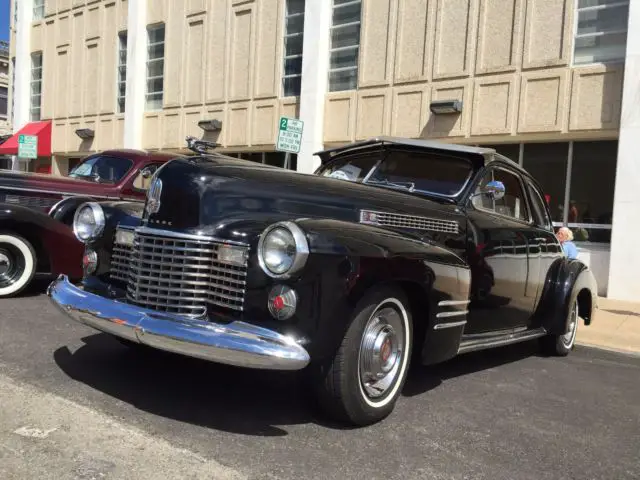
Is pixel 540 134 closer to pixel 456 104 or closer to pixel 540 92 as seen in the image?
pixel 540 92

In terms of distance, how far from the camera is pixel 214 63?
50.2ft

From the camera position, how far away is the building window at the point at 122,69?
58.7 ft

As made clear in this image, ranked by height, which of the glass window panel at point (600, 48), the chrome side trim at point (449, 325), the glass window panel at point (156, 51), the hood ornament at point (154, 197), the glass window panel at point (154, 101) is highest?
the glass window panel at point (156, 51)

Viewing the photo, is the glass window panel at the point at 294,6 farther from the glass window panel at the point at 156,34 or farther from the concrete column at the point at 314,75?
the glass window panel at the point at 156,34

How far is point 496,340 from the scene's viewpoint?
4.49 meters

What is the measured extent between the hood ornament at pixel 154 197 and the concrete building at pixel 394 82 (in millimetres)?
8387

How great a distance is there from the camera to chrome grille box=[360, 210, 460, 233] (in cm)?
372

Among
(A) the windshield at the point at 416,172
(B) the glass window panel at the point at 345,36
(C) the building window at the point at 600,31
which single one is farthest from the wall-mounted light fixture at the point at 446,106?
(A) the windshield at the point at 416,172

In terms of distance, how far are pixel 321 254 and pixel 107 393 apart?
1.62 m

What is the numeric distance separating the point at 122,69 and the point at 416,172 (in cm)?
1557

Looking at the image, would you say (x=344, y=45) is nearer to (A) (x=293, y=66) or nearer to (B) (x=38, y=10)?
(A) (x=293, y=66)

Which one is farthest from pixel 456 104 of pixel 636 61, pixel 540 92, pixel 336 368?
pixel 336 368

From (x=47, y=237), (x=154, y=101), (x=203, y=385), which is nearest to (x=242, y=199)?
(x=203, y=385)

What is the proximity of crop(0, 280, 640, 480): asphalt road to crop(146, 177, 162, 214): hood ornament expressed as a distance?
1102 mm
